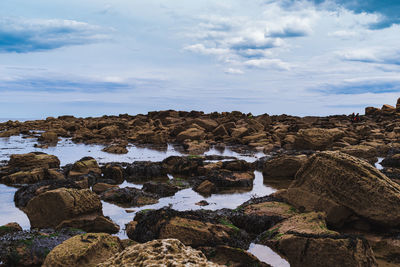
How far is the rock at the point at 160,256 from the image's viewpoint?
9.09ft

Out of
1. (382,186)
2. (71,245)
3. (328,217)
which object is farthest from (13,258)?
(382,186)

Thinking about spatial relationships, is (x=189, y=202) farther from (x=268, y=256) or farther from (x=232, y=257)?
(x=232, y=257)

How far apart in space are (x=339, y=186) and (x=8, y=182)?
9768 millimetres

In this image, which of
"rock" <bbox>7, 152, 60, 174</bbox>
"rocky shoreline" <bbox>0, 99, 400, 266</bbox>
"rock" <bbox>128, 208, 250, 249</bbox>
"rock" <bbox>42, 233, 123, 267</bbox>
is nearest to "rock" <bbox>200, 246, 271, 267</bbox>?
"rocky shoreline" <bbox>0, 99, 400, 266</bbox>

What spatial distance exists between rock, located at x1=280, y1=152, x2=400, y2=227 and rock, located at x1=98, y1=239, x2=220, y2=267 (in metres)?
4.66

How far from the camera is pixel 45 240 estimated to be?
220 inches

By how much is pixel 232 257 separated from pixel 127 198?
4319mm

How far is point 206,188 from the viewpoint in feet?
32.9

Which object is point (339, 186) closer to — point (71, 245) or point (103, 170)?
point (71, 245)

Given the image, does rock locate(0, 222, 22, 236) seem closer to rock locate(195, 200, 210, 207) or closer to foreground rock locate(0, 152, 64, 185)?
rock locate(195, 200, 210, 207)

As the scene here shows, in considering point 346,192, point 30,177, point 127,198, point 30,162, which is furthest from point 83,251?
point 30,162

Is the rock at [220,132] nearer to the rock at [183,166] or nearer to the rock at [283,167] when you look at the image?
the rock at [183,166]

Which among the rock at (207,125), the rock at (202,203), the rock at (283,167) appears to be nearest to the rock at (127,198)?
A: the rock at (202,203)

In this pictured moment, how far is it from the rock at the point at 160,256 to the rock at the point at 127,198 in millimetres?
5523
